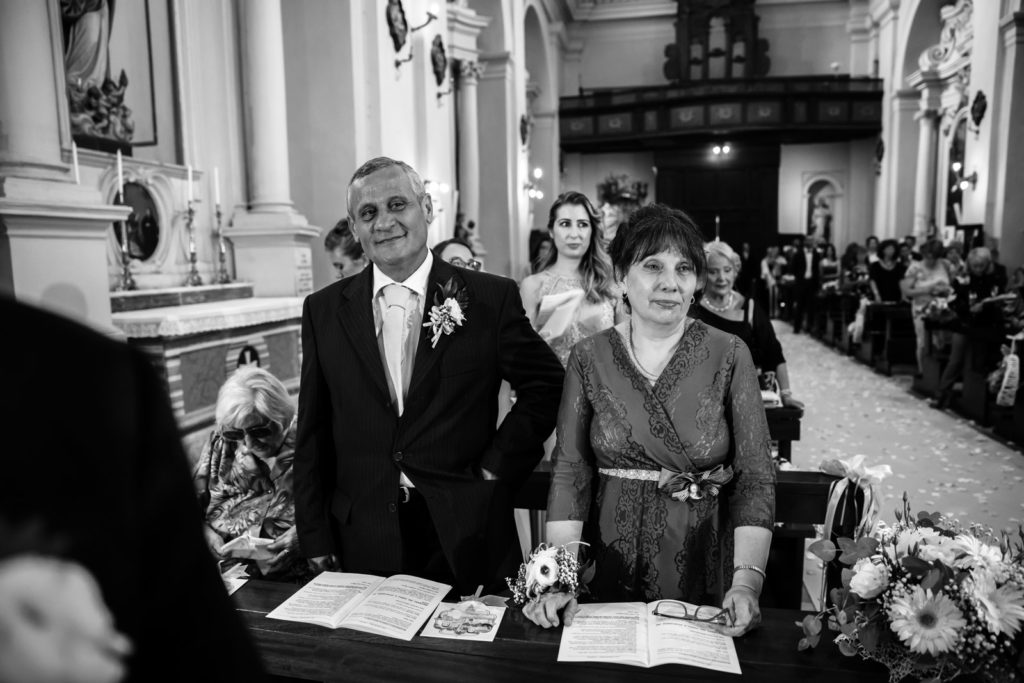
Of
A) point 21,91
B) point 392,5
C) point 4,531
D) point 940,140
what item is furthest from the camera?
point 940,140

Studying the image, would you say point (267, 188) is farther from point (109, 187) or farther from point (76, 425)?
point (76, 425)

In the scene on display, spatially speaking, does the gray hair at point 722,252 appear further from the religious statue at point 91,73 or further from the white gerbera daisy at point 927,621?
the religious statue at point 91,73

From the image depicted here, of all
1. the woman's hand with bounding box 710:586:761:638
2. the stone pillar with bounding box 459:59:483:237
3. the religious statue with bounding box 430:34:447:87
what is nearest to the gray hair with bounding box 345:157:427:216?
the woman's hand with bounding box 710:586:761:638

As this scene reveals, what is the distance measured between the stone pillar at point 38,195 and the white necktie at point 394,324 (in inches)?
90.5

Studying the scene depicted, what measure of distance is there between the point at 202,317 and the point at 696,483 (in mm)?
3525

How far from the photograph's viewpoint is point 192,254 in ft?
19.6

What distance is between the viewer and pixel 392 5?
8406 mm

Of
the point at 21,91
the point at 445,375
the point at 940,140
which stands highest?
the point at 940,140

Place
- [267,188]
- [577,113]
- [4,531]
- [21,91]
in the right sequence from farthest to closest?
[577,113] → [267,188] → [21,91] → [4,531]

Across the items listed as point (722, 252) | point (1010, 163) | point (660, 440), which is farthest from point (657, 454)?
point (1010, 163)

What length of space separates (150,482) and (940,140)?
20691 mm

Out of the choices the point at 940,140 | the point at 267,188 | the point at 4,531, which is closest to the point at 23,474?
the point at 4,531

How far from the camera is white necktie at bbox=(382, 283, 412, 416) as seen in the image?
2482mm

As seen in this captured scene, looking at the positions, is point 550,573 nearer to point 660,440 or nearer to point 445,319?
point 660,440
